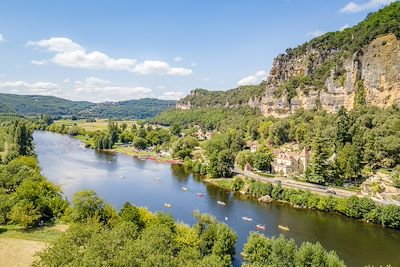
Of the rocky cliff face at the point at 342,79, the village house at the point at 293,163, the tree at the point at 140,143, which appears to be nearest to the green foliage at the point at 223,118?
the rocky cliff face at the point at 342,79

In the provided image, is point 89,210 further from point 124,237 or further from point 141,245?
point 141,245

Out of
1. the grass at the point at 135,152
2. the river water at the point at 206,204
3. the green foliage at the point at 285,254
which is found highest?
the green foliage at the point at 285,254

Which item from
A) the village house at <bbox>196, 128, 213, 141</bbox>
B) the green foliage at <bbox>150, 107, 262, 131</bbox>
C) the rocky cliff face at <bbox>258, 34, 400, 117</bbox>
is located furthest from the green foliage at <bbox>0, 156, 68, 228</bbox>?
the village house at <bbox>196, 128, 213, 141</bbox>

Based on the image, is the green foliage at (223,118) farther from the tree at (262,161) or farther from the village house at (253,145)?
the tree at (262,161)

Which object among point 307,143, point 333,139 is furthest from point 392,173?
point 307,143

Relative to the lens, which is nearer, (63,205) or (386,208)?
(63,205)

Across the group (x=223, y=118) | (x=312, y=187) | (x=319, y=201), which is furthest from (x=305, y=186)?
(x=223, y=118)

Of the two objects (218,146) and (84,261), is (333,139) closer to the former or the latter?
(218,146)

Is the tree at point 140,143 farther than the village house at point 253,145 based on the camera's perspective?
Yes
